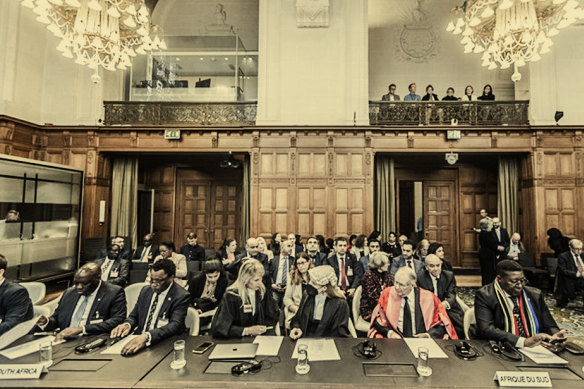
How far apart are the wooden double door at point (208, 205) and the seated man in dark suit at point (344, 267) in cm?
605

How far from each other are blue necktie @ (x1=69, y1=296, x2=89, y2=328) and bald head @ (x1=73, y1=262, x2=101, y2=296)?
71 millimetres

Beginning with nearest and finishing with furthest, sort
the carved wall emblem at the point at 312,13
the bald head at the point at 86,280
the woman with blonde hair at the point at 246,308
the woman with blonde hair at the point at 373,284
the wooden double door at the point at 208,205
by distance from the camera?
the woman with blonde hair at the point at 246,308, the bald head at the point at 86,280, the woman with blonde hair at the point at 373,284, the carved wall emblem at the point at 312,13, the wooden double door at the point at 208,205

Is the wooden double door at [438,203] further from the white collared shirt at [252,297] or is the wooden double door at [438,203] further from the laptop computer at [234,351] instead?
the laptop computer at [234,351]

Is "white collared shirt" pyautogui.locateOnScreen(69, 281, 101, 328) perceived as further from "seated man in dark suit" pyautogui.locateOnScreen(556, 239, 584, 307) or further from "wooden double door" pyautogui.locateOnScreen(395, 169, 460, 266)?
"wooden double door" pyautogui.locateOnScreen(395, 169, 460, 266)

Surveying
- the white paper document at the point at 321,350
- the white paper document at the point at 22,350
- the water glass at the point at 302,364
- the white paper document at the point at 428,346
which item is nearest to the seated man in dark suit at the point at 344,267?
the white paper document at the point at 428,346

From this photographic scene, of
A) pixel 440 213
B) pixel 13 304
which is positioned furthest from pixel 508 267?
pixel 440 213

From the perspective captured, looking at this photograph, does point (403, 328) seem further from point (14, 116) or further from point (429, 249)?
point (14, 116)

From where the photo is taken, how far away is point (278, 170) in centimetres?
843

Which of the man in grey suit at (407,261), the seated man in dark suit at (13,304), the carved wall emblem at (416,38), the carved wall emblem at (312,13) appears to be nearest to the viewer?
the seated man in dark suit at (13,304)

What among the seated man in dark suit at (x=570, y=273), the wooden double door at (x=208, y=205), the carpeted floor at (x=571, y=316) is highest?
the wooden double door at (x=208, y=205)

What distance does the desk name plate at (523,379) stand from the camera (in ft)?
6.03

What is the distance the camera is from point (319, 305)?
296cm

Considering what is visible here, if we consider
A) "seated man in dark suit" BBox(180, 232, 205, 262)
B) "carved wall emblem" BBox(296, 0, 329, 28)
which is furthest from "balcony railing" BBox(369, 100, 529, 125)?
"seated man in dark suit" BBox(180, 232, 205, 262)

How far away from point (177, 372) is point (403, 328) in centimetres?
195
